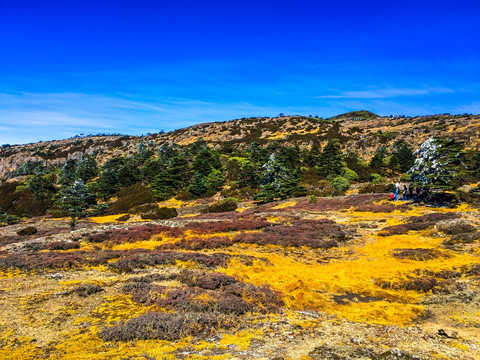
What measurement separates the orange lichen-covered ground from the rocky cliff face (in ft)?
196

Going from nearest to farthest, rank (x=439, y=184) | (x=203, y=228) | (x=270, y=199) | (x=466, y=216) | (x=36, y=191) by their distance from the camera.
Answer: (x=466, y=216)
(x=203, y=228)
(x=439, y=184)
(x=270, y=199)
(x=36, y=191)

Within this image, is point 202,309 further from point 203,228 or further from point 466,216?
point 466,216

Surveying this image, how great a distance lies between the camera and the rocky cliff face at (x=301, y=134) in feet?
232

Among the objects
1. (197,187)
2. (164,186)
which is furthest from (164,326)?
(164,186)

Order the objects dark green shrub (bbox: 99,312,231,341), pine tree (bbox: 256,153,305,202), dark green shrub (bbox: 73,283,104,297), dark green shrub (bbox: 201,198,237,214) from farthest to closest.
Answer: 1. pine tree (bbox: 256,153,305,202)
2. dark green shrub (bbox: 201,198,237,214)
3. dark green shrub (bbox: 73,283,104,297)
4. dark green shrub (bbox: 99,312,231,341)

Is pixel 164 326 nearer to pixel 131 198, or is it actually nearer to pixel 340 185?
pixel 340 185

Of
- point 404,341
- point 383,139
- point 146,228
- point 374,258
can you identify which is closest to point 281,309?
point 404,341

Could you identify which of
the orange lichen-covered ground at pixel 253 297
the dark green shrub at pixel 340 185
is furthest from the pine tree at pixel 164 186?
the orange lichen-covered ground at pixel 253 297

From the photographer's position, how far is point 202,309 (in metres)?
7.76

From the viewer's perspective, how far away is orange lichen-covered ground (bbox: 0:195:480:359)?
19.5 ft

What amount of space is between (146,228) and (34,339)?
13.8 meters

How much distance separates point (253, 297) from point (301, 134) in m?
84.7

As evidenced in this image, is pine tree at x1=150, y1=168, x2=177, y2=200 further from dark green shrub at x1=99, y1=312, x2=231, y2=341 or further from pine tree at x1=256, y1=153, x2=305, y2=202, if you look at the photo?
dark green shrub at x1=99, y1=312, x2=231, y2=341

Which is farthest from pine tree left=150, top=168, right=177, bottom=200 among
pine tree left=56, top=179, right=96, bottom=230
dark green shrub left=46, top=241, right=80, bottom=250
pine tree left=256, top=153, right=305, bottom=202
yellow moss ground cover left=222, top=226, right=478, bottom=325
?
yellow moss ground cover left=222, top=226, right=478, bottom=325
